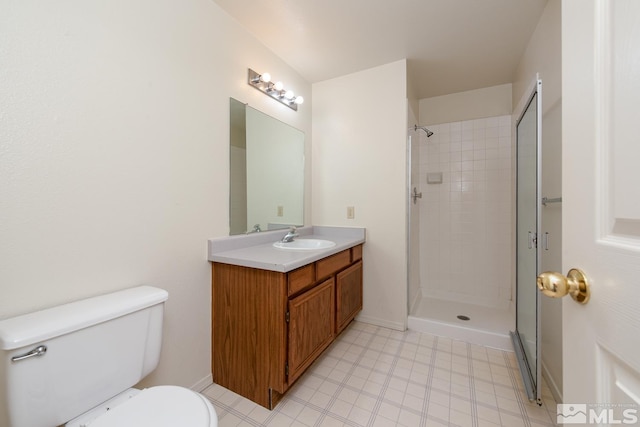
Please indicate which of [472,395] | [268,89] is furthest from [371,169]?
[472,395]

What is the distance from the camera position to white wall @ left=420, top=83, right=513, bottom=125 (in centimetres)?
262

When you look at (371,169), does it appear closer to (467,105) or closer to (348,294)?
(348,294)

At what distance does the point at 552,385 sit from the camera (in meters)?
1.48

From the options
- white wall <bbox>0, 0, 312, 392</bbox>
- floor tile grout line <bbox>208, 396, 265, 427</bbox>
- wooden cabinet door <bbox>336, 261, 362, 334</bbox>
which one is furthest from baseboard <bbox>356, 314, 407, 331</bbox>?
white wall <bbox>0, 0, 312, 392</bbox>

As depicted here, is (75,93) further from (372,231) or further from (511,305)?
(511,305)

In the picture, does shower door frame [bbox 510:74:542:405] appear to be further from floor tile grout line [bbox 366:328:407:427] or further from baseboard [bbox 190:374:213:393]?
baseboard [bbox 190:374:213:393]

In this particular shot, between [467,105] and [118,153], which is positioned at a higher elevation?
[467,105]

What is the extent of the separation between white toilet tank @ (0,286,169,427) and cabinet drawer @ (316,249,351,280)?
86 centimetres

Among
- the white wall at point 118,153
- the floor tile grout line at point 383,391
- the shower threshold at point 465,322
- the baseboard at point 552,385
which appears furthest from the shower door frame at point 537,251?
the white wall at point 118,153

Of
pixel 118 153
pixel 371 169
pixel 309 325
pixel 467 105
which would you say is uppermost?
pixel 467 105

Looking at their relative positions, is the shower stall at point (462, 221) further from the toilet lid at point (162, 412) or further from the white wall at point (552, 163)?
the toilet lid at point (162, 412)

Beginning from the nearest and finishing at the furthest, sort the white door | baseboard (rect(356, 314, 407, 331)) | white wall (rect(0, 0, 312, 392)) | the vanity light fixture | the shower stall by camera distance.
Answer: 1. the white door
2. white wall (rect(0, 0, 312, 392))
3. the vanity light fixture
4. baseboard (rect(356, 314, 407, 331))
5. the shower stall

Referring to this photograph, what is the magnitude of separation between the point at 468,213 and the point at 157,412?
306 centimetres

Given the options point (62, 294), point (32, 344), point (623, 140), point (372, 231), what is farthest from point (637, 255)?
point (372, 231)
